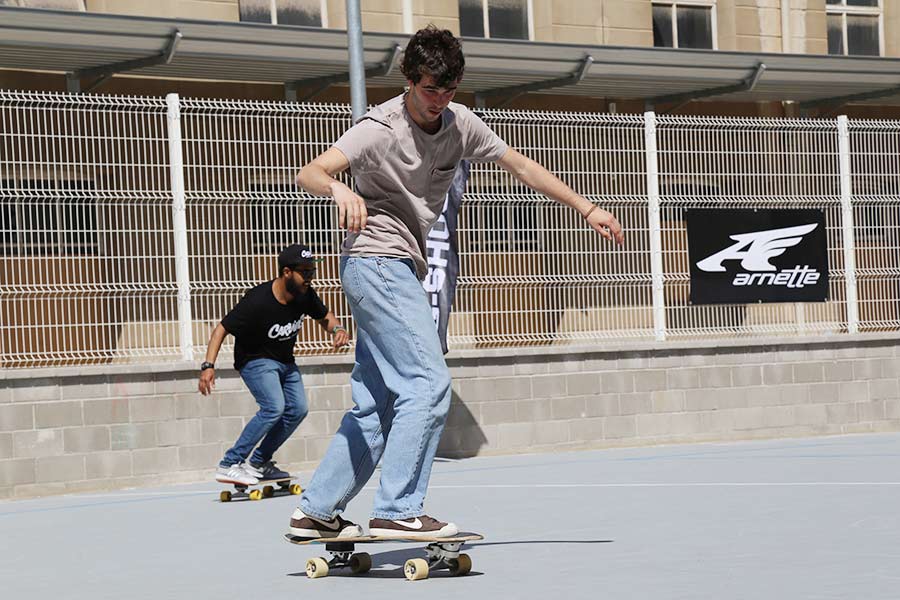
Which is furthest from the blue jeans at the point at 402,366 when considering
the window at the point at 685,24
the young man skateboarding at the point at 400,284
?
the window at the point at 685,24

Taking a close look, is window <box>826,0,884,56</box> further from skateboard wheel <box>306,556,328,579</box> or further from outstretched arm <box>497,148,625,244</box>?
skateboard wheel <box>306,556,328,579</box>

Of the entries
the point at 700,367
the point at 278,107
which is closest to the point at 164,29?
the point at 278,107

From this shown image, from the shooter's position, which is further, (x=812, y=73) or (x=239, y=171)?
(x=812, y=73)

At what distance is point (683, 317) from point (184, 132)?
16.6ft

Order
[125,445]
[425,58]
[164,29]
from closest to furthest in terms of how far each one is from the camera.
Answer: [425,58], [125,445], [164,29]

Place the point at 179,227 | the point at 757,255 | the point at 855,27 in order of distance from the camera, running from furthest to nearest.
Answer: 1. the point at 855,27
2. the point at 757,255
3. the point at 179,227

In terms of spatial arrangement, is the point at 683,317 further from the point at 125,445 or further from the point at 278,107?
the point at 125,445

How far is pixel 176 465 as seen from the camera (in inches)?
516

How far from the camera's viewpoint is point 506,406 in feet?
48.1

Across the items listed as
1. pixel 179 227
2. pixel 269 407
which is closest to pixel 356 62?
pixel 179 227

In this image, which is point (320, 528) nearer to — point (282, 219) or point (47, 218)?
point (47, 218)

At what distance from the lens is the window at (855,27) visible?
2594 cm

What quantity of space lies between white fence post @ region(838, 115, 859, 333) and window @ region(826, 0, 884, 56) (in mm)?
10137

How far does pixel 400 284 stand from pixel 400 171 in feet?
1.44
